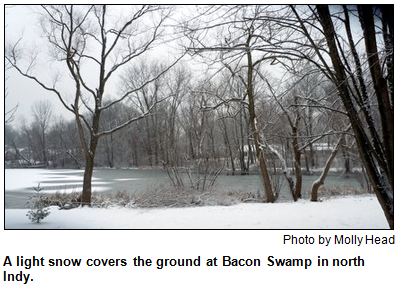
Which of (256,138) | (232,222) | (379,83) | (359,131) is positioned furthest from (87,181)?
(379,83)

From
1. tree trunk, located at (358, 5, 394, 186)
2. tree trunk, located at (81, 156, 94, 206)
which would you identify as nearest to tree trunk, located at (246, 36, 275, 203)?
tree trunk, located at (81, 156, 94, 206)

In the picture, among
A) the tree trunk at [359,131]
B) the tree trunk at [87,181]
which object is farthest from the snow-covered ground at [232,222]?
the tree trunk at [87,181]

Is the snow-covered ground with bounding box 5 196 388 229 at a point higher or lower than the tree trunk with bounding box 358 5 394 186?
lower

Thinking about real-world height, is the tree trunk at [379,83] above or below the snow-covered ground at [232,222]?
above

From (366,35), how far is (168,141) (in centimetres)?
1105

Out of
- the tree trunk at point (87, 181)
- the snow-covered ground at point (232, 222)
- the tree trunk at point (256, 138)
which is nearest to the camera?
the snow-covered ground at point (232, 222)

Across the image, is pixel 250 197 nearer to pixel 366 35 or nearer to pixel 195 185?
pixel 195 185

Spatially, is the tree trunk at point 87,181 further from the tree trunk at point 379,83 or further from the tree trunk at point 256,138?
the tree trunk at point 379,83

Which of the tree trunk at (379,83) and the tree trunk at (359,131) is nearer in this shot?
the tree trunk at (379,83)

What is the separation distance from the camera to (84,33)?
30.3 ft

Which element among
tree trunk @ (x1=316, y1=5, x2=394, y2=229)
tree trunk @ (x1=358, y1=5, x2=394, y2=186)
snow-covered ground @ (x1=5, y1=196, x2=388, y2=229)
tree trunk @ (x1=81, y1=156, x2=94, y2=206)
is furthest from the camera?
tree trunk @ (x1=81, y1=156, x2=94, y2=206)

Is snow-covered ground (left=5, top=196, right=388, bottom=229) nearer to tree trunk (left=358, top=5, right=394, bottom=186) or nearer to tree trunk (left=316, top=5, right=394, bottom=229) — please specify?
tree trunk (left=316, top=5, right=394, bottom=229)

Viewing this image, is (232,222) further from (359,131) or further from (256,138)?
(256,138)

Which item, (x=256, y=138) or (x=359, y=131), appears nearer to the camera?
(x=359, y=131)
